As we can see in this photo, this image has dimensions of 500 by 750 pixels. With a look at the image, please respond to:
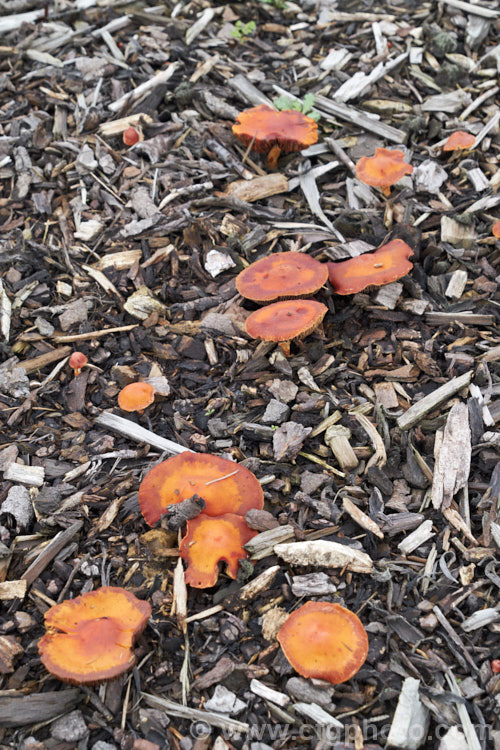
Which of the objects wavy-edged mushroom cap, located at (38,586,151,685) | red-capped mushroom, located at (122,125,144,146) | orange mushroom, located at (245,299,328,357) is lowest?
wavy-edged mushroom cap, located at (38,586,151,685)

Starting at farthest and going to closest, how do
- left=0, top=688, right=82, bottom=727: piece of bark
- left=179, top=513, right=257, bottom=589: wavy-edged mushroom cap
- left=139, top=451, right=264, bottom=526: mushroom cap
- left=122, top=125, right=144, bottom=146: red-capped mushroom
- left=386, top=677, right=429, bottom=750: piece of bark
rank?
1. left=122, top=125, right=144, bottom=146: red-capped mushroom
2. left=139, top=451, right=264, bottom=526: mushroom cap
3. left=179, top=513, right=257, bottom=589: wavy-edged mushroom cap
4. left=0, top=688, right=82, bottom=727: piece of bark
5. left=386, top=677, right=429, bottom=750: piece of bark

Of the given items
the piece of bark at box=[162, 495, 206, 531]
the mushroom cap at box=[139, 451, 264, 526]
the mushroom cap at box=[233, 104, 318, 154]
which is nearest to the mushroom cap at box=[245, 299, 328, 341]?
the mushroom cap at box=[139, 451, 264, 526]

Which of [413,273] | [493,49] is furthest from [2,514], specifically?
[493,49]

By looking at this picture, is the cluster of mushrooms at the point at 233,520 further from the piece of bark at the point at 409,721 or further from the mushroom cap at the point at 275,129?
the mushroom cap at the point at 275,129

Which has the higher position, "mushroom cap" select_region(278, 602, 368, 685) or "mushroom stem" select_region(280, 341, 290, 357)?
"mushroom stem" select_region(280, 341, 290, 357)

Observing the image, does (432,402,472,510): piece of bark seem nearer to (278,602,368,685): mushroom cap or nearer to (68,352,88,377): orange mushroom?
(278,602,368,685): mushroom cap

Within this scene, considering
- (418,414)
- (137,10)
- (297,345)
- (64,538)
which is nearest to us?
(64,538)

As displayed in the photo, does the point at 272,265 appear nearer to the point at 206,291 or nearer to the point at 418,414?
the point at 206,291
